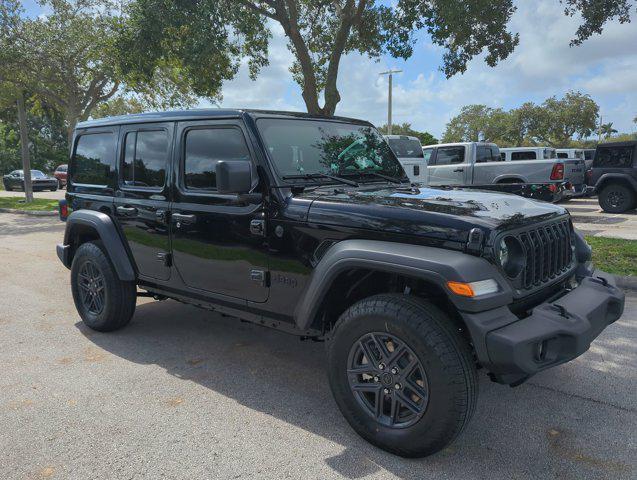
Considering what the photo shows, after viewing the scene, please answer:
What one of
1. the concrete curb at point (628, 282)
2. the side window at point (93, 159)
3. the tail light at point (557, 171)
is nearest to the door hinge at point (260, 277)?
the side window at point (93, 159)

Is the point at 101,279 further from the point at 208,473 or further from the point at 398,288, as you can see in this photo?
the point at 398,288

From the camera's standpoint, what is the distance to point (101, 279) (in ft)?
14.7

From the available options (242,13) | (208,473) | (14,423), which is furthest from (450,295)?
(242,13)

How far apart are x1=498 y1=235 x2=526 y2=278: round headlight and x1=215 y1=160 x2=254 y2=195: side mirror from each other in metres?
1.53

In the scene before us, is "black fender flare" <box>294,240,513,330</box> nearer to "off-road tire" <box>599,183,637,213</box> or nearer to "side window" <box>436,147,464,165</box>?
"side window" <box>436,147,464,165</box>

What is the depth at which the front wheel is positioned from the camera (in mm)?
2422

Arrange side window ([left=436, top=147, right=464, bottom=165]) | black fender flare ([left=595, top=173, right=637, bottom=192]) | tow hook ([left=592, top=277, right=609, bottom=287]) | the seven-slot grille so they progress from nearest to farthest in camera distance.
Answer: the seven-slot grille, tow hook ([left=592, top=277, right=609, bottom=287]), black fender flare ([left=595, top=173, right=637, bottom=192]), side window ([left=436, top=147, right=464, bottom=165])

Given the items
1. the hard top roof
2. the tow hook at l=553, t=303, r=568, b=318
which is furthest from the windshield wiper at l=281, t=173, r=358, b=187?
the tow hook at l=553, t=303, r=568, b=318

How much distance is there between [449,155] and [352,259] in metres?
12.4

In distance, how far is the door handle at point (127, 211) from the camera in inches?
164

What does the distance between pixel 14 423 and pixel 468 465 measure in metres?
2.67

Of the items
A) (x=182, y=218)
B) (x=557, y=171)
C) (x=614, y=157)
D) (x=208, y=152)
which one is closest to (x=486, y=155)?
(x=557, y=171)

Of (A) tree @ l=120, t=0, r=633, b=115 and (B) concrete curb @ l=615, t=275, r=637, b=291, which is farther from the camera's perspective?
(A) tree @ l=120, t=0, r=633, b=115

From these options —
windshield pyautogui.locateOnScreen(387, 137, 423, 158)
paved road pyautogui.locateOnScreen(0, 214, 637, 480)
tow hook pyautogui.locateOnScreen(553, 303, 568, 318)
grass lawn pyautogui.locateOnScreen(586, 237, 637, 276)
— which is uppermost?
windshield pyautogui.locateOnScreen(387, 137, 423, 158)
